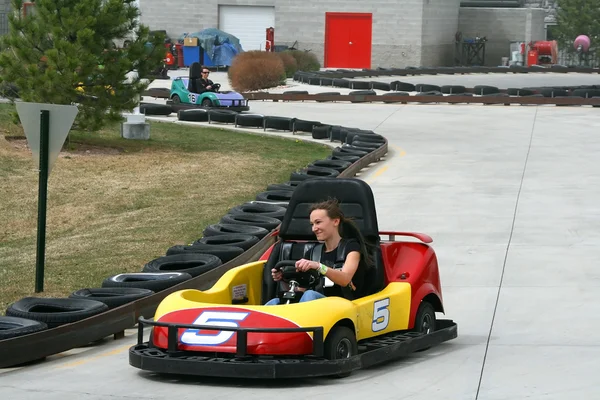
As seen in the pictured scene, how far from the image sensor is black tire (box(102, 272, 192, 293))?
9812mm

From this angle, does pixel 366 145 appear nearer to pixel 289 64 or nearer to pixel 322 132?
pixel 322 132

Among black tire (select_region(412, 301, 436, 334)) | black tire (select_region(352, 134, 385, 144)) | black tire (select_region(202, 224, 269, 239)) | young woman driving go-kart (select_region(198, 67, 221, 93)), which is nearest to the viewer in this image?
black tire (select_region(412, 301, 436, 334))

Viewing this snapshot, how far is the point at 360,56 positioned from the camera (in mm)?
54469

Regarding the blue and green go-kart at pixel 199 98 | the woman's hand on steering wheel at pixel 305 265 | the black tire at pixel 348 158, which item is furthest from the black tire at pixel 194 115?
the woman's hand on steering wheel at pixel 305 265

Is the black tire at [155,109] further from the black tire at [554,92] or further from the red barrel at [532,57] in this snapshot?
the red barrel at [532,57]

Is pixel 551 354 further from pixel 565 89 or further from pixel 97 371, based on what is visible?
pixel 565 89

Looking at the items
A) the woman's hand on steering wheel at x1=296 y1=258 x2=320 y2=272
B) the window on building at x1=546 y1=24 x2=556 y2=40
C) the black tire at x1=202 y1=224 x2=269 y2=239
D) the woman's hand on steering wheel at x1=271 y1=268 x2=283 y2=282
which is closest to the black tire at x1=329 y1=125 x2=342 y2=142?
the black tire at x1=202 y1=224 x2=269 y2=239

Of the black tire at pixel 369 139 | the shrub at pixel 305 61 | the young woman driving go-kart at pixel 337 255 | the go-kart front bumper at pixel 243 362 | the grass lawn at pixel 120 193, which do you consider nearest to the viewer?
the go-kart front bumper at pixel 243 362

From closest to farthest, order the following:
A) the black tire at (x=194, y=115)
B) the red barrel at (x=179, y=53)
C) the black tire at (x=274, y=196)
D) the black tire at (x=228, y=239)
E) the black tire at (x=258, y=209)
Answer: the black tire at (x=228, y=239)
the black tire at (x=258, y=209)
the black tire at (x=274, y=196)
the black tire at (x=194, y=115)
the red barrel at (x=179, y=53)

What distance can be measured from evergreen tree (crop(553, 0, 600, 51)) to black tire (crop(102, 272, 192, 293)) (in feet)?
170

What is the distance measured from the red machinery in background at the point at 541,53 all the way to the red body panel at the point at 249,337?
5035 cm

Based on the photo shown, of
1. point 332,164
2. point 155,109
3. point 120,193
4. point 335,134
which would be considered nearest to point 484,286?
point 332,164

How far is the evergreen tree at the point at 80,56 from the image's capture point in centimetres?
2158

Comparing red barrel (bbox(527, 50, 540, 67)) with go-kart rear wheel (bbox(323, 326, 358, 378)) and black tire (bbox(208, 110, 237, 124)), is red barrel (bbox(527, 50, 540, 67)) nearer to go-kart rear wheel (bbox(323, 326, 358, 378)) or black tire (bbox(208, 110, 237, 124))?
black tire (bbox(208, 110, 237, 124))
